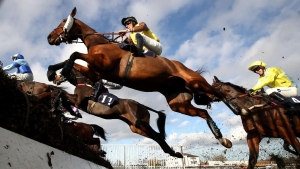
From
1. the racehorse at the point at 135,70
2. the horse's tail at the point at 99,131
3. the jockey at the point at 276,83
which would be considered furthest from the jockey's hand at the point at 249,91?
the horse's tail at the point at 99,131

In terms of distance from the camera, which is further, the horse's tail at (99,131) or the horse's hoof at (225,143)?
the horse's tail at (99,131)

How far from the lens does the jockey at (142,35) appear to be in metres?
5.21

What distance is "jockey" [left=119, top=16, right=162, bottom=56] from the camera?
5213 millimetres

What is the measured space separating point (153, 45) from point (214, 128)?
193 cm

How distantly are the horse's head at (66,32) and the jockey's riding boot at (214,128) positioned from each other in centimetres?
304

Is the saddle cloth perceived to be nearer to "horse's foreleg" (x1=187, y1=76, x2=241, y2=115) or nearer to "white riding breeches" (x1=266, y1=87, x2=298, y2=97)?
"horse's foreleg" (x1=187, y1=76, x2=241, y2=115)

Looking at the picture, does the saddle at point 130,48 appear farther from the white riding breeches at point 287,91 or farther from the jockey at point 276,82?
the white riding breeches at point 287,91

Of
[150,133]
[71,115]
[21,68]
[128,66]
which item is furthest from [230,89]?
[21,68]

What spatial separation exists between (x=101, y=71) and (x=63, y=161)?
1679 mm

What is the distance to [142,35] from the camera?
17.5ft

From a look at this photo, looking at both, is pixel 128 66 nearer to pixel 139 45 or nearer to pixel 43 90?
pixel 139 45

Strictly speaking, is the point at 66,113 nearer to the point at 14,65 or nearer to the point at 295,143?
the point at 14,65

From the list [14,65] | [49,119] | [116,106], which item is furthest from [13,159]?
[14,65]

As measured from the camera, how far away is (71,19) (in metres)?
5.48
